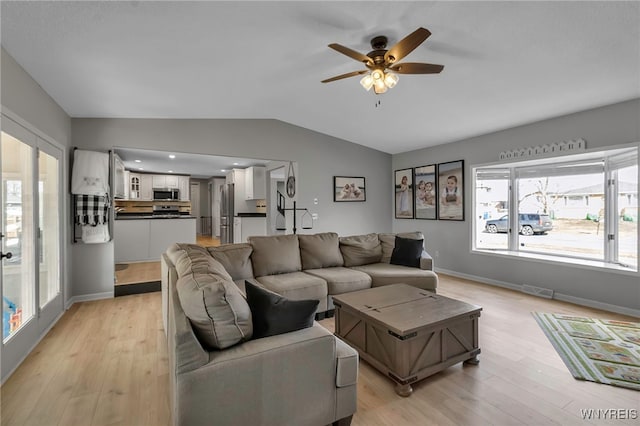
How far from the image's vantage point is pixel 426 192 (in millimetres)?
5875

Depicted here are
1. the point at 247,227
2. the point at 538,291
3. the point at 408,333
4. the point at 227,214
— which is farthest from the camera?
the point at 227,214

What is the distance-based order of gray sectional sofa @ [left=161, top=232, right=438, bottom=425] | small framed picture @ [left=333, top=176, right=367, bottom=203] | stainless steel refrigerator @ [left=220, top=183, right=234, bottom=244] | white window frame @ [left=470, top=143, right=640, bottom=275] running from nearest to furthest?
gray sectional sofa @ [left=161, top=232, right=438, bottom=425], white window frame @ [left=470, top=143, right=640, bottom=275], small framed picture @ [left=333, top=176, right=367, bottom=203], stainless steel refrigerator @ [left=220, top=183, right=234, bottom=244]

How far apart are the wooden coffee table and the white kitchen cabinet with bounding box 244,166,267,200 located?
550 cm

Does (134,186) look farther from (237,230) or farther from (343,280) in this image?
(343,280)

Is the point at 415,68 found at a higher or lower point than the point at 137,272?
higher

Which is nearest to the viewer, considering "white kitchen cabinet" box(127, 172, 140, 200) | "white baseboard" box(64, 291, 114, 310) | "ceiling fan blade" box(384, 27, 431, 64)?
"ceiling fan blade" box(384, 27, 431, 64)

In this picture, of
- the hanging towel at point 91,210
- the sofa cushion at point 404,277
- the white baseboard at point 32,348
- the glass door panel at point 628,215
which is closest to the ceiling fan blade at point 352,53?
the sofa cushion at point 404,277

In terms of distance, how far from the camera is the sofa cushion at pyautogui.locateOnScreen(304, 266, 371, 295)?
3.29 m

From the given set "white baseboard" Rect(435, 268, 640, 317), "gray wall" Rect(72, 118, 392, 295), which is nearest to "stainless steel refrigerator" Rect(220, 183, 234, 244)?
"gray wall" Rect(72, 118, 392, 295)

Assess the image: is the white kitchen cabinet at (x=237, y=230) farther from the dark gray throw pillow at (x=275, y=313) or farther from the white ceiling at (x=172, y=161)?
the dark gray throw pillow at (x=275, y=313)

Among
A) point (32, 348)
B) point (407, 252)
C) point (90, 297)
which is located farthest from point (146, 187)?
point (407, 252)

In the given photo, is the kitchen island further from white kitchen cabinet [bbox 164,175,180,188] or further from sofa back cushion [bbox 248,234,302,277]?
sofa back cushion [bbox 248,234,302,277]

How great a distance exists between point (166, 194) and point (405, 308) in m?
8.66

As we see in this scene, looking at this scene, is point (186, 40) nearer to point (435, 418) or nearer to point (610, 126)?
point (435, 418)
